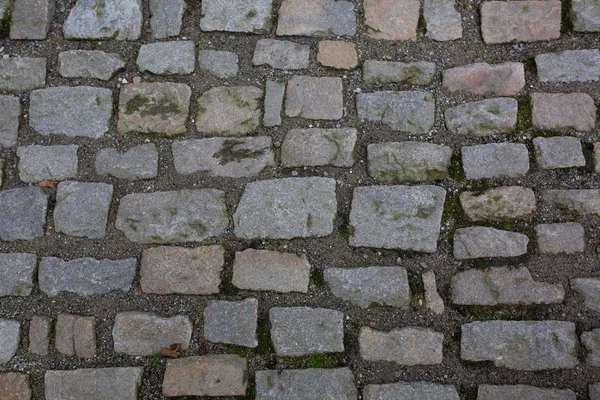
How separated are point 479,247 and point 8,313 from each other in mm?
2341

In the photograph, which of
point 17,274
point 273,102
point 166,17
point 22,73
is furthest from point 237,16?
point 17,274

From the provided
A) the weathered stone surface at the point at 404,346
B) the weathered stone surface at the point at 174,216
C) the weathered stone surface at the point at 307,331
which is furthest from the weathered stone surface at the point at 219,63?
the weathered stone surface at the point at 404,346

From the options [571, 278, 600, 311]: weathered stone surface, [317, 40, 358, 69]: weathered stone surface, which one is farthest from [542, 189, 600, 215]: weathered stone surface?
[317, 40, 358, 69]: weathered stone surface

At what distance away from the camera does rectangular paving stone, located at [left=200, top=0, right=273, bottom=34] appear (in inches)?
113

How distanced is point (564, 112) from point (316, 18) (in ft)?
4.56

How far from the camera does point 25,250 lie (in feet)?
8.66

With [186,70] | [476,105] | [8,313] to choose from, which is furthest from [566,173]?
[8,313]

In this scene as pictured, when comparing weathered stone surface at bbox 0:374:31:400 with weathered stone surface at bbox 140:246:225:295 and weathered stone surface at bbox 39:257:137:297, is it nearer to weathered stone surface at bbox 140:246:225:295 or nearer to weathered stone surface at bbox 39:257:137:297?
weathered stone surface at bbox 39:257:137:297

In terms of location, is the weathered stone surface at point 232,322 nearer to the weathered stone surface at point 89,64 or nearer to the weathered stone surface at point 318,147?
the weathered stone surface at point 318,147

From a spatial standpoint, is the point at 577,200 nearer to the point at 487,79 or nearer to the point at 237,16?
the point at 487,79

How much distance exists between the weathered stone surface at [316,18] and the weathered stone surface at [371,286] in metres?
1.30

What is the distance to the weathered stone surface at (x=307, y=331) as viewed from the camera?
2451mm

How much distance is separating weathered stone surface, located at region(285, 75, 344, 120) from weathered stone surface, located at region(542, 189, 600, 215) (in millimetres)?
1125

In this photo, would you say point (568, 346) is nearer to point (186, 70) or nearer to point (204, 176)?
point (204, 176)
